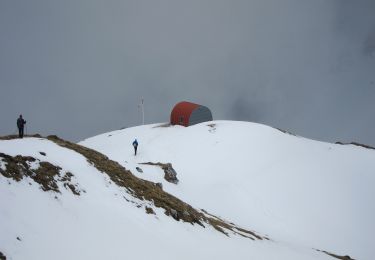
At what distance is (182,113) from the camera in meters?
75.1

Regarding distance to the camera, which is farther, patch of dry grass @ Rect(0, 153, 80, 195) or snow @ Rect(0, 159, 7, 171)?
patch of dry grass @ Rect(0, 153, 80, 195)

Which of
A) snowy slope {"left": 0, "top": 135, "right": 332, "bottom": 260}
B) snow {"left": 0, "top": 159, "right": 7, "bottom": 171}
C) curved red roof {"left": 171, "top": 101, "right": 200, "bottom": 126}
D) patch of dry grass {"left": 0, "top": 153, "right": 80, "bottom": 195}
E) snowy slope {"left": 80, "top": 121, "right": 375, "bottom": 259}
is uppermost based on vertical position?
snow {"left": 0, "top": 159, "right": 7, "bottom": 171}

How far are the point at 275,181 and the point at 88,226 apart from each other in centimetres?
3100

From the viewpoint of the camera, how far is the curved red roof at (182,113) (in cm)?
7412

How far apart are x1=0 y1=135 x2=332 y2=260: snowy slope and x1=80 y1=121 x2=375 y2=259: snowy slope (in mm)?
10240

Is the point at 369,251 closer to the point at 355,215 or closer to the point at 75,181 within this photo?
the point at 355,215

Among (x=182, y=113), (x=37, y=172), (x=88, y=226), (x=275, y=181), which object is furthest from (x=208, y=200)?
(x=182, y=113)

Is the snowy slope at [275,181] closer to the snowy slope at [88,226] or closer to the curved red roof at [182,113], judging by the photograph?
the snowy slope at [88,226]

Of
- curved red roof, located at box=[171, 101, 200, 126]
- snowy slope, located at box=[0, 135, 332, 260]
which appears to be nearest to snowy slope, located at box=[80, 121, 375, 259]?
snowy slope, located at box=[0, 135, 332, 260]

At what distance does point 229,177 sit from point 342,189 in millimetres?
12713

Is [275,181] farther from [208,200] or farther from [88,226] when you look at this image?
[88,226]

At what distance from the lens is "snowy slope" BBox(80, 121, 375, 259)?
31.6 metres

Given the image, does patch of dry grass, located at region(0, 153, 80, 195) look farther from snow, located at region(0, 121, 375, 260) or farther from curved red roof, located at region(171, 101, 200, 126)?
curved red roof, located at region(171, 101, 200, 126)

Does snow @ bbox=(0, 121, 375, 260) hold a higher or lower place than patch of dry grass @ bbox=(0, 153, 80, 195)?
lower
